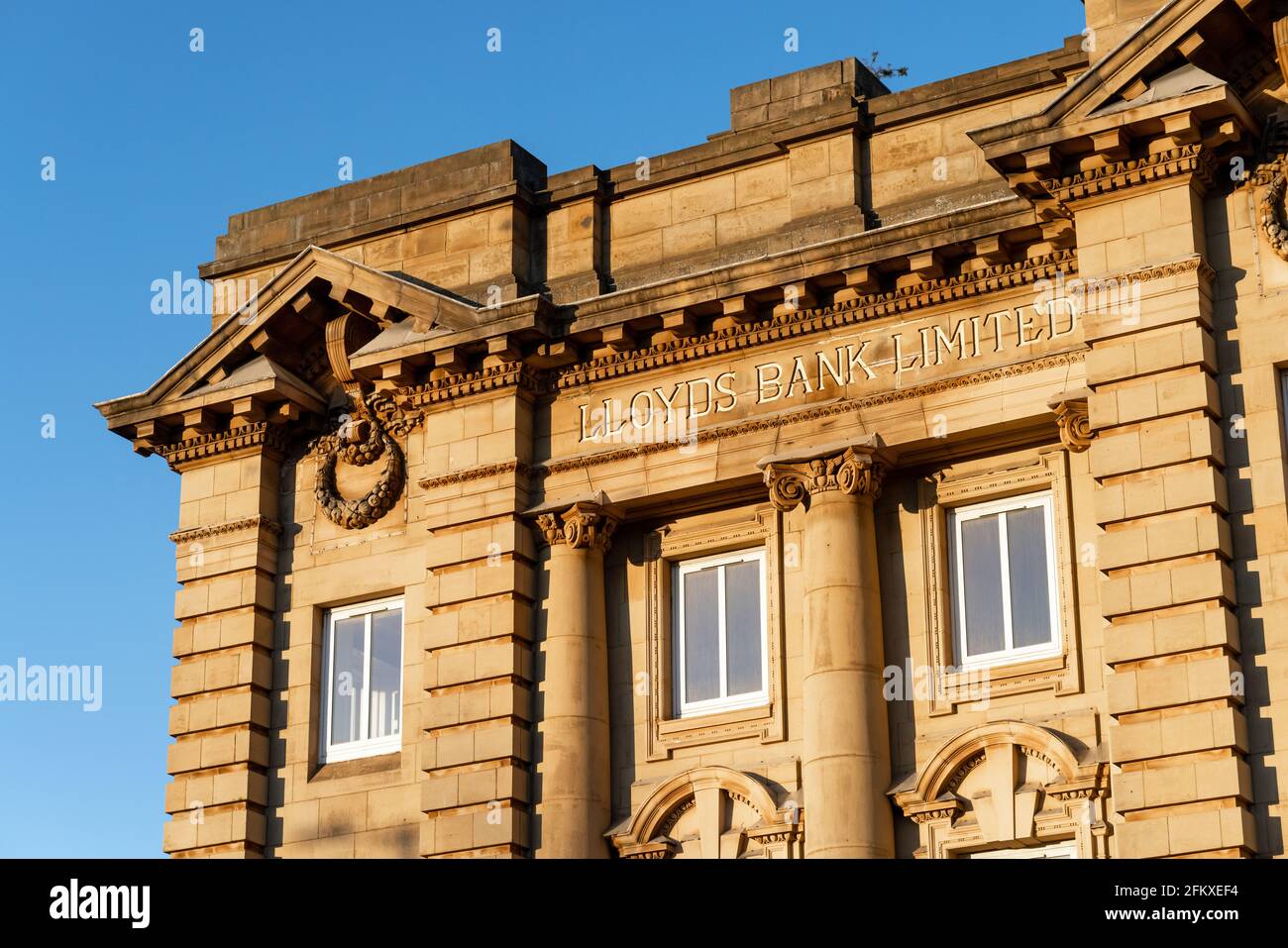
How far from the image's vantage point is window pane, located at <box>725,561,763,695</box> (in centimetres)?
2975

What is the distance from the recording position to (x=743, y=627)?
30000 millimetres

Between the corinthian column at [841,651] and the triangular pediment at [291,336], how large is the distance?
585 cm

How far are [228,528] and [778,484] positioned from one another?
8.44 meters

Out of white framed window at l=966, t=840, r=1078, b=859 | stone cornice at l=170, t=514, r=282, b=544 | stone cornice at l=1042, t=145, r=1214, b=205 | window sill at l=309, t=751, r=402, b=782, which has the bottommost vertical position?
white framed window at l=966, t=840, r=1078, b=859

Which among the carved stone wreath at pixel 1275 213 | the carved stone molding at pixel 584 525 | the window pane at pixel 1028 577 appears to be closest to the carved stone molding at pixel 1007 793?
the window pane at pixel 1028 577

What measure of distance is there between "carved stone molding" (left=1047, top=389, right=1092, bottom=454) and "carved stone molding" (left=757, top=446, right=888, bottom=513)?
2.41 meters

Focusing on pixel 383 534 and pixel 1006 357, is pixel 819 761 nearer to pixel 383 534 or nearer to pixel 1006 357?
pixel 1006 357

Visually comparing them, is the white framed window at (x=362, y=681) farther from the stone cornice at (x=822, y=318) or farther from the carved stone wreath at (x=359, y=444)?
the stone cornice at (x=822, y=318)

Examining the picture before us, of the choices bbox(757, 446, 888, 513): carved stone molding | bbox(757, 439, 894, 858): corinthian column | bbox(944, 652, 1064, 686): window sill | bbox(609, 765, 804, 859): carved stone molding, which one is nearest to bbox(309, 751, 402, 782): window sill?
bbox(609, 765, 804, 859): carved stone molding

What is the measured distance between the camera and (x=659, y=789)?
96.2ft

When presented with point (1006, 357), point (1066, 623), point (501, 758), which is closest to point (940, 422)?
point (1006, 357)

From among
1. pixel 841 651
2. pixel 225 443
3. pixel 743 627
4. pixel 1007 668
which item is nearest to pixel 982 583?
pixel 1007 668

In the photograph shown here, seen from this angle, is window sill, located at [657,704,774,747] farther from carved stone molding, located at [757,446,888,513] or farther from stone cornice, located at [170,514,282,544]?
stone cornice, located at [170,514,282,544]
